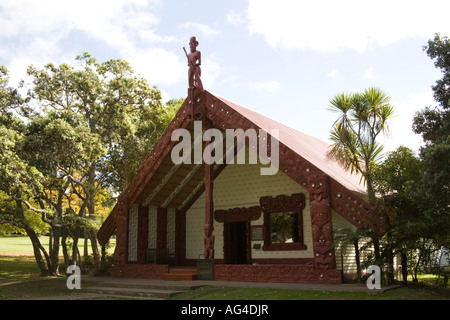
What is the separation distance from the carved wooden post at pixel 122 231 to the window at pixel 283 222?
17.1 feet

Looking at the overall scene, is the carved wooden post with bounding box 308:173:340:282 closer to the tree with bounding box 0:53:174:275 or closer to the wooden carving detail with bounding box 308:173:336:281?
the wooden carving detail with bounding box 308:173:336:281

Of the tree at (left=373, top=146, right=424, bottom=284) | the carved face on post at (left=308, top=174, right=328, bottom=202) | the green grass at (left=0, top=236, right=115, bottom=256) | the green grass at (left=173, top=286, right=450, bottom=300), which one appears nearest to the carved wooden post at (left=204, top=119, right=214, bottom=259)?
the green grass at (left=173, top=286, right=450, bottom=300)

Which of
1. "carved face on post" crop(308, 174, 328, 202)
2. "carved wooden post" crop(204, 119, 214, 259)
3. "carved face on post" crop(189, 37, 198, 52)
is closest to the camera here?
"carved face on post" crop(308, 174, 328, 202)

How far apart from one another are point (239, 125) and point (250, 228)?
484 cm

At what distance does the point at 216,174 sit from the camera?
17016 mm

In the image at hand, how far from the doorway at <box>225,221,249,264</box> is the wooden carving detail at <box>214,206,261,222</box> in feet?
1.16

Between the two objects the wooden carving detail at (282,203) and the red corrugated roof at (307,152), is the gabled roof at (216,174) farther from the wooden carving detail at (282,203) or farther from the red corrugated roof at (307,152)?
the wooden carving detail at (282,203)

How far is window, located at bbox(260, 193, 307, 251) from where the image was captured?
48.0ft

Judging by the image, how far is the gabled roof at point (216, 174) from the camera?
1083 centimetres

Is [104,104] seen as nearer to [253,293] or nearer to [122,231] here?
[122,231]

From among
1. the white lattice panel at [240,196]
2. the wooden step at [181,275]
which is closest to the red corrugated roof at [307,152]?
the white lattice panel at [240,196]

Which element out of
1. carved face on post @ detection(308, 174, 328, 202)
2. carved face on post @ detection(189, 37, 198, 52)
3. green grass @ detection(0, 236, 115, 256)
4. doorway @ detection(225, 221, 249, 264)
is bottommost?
green grass @ detection(0, 236, 115, 256)

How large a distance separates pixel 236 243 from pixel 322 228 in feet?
21.3
